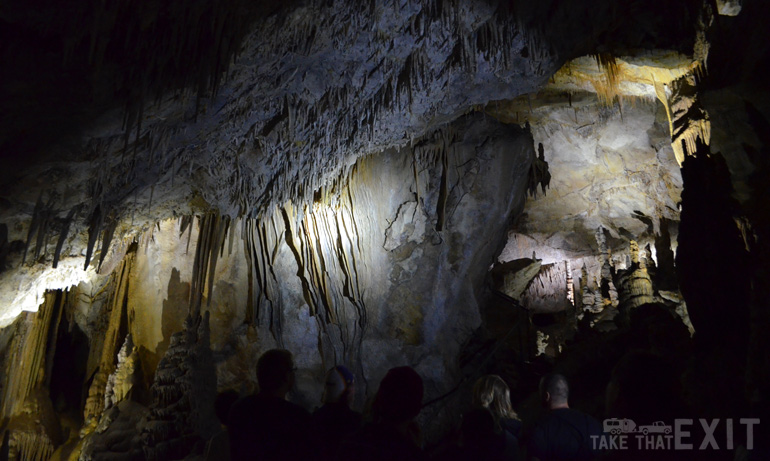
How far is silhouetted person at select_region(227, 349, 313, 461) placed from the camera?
185 centimetres

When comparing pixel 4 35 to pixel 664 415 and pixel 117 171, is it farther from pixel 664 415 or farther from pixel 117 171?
pixel 664 415

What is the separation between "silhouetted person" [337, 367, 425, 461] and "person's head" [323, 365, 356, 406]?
80 cm

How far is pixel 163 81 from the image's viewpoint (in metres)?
4.00

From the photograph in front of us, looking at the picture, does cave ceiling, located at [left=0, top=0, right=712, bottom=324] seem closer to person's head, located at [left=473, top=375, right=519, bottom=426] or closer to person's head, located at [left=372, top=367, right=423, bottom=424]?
person's head, located at [left=473, top=375, right=519, bottom=426]

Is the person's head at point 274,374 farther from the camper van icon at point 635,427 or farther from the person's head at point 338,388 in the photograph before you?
the camper van icon at point 635,427

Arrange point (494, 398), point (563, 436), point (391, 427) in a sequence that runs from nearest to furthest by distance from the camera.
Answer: point (391, 427) → point (563, 436) → point (494, 398)

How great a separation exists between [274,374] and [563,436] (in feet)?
4.27

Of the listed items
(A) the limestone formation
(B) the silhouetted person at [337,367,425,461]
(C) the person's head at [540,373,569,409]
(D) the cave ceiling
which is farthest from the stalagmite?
(B) the silhouetted person at [337,367,425,461]

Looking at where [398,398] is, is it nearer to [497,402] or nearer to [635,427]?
[635,427]

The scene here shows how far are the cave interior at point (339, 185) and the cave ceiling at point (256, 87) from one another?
2cm

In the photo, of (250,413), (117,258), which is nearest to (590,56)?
(250,413)

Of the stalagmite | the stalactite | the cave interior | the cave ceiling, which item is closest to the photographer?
the cave ceiling

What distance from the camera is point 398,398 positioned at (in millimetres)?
1533

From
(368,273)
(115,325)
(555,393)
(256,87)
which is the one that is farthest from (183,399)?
(555,393)
